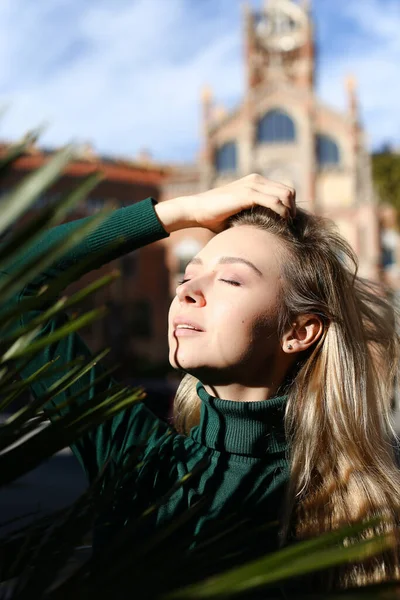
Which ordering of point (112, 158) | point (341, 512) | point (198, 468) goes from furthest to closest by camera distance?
point (112, 158), point (341, 512), point (198, 468)

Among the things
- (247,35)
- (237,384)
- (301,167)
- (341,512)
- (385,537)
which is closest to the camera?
(385,537)

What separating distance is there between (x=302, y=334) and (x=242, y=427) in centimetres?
31

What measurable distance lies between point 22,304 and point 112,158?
34391mm

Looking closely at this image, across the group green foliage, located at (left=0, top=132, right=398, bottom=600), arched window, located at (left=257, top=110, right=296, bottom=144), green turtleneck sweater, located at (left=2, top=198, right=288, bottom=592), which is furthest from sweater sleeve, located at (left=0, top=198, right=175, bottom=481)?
arched window, located at (left=257, top=110, right=296, bottom=144)

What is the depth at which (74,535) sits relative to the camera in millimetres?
797

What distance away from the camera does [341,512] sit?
5.23ft

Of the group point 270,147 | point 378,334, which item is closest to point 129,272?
point 270,147

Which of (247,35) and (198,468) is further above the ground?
(247,35)

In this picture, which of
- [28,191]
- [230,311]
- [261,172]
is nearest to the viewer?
[28,191]

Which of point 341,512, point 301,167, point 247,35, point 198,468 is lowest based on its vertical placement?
point 341,512

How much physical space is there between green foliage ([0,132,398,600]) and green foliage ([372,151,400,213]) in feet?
109

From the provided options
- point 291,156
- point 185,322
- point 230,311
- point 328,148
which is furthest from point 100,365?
point 328,148

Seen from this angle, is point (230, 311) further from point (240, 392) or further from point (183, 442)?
point (183, 442)

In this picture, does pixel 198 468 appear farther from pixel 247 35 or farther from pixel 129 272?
pixel 247 35
